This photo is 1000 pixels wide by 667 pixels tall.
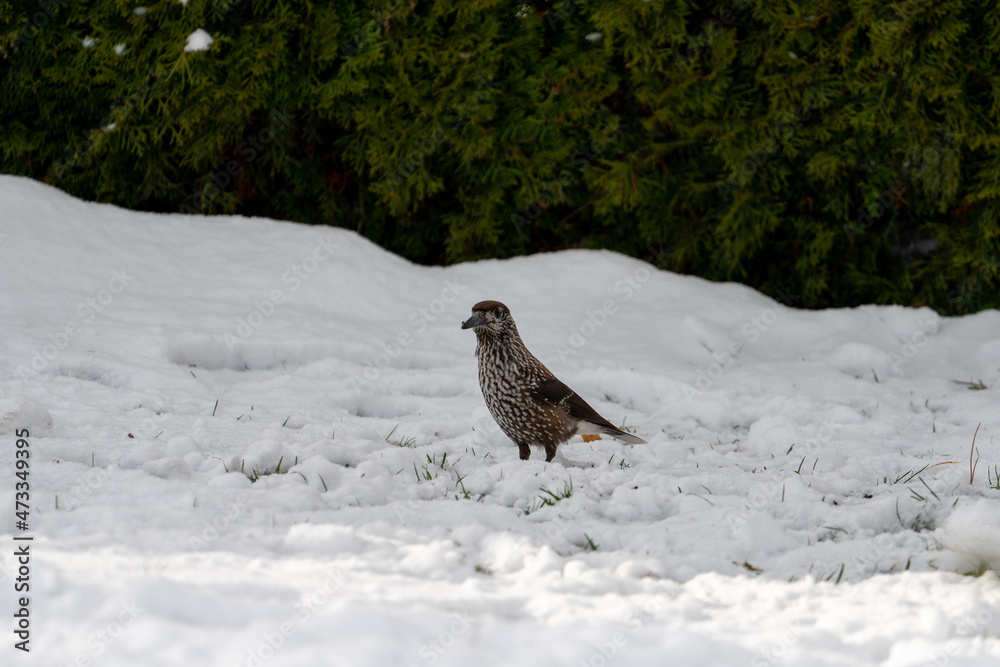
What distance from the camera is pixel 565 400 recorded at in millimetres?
3730

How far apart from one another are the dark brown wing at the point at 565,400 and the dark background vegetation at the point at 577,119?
271 cm

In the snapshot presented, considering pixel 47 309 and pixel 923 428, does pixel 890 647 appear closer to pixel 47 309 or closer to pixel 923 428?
pixel 923 428

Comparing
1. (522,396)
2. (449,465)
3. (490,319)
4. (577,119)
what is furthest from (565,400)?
(577,119)

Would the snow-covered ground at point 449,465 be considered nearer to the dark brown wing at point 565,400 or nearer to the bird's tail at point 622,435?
the bird's tail at point 622,435

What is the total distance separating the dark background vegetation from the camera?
5.54m

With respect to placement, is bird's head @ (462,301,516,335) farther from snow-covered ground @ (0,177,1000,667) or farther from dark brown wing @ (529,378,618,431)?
snow-covered ground @ (0,177,1000,667)

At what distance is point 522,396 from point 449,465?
49 centimetres

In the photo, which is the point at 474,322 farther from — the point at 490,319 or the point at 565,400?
the point at 565,400

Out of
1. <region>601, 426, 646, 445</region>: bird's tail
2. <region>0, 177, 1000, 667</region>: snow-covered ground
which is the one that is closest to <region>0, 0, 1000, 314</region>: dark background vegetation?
<region>0, 177, 1000, 667</region>: snow-covered ground

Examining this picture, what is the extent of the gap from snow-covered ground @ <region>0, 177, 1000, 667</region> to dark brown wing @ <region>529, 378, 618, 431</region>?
252 millimetres

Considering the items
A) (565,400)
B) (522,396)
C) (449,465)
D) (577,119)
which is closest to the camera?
(449,465)

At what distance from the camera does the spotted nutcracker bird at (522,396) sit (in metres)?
3.60

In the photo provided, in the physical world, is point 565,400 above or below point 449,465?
above

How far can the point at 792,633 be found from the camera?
6.32 feet
